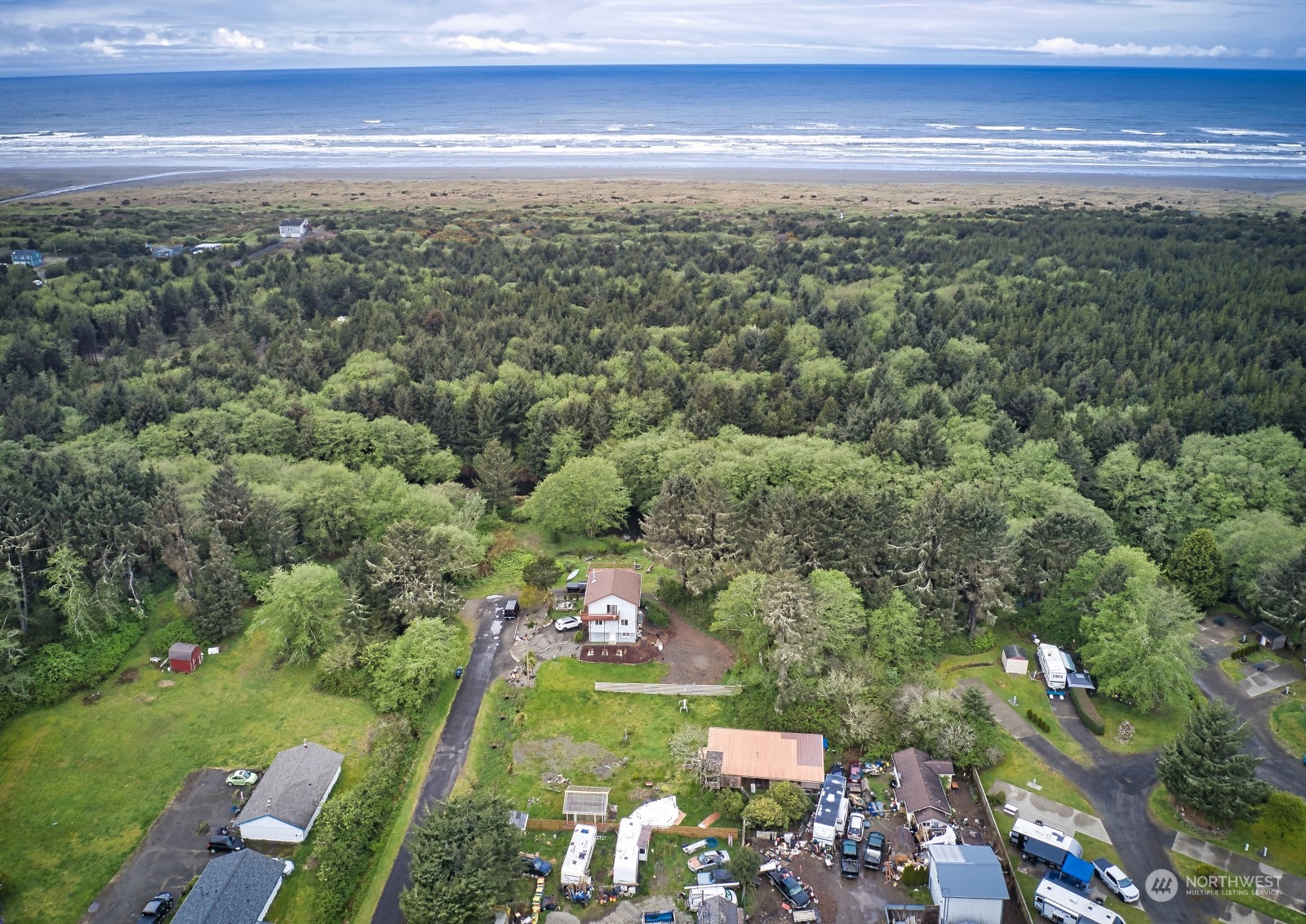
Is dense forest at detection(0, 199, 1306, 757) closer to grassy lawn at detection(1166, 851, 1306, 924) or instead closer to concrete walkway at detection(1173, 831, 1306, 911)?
concrete walkway at detection(1173, 831, 1306, 911)

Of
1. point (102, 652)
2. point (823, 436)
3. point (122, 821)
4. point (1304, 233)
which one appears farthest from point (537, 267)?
point (1304, 233)

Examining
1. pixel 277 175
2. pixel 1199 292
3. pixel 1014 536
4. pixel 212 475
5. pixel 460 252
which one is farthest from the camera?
pixel 277 175

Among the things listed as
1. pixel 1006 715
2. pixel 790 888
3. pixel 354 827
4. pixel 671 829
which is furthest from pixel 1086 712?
pixel 354 827

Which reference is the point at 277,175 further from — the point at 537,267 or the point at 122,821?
the point at 122,821

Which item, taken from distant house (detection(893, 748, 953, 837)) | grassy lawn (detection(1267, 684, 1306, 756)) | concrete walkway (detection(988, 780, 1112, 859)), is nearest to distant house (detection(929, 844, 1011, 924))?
distant house (detection(893, 748, 953, 837))

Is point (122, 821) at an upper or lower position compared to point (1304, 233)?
lower

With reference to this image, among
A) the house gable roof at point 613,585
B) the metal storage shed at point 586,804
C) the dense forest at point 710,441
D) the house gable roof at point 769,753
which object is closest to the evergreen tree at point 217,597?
the dense forest at point 710,441

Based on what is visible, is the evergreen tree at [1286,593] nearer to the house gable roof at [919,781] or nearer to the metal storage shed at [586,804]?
the house gable roof at [919,781]
